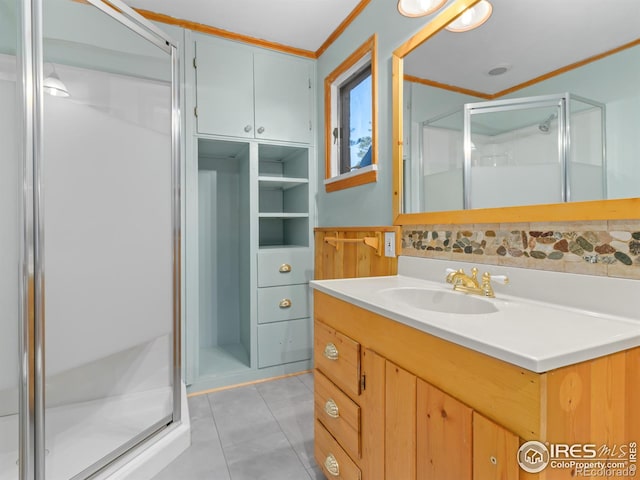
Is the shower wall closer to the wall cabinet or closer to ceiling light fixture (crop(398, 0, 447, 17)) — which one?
the wall cabinet

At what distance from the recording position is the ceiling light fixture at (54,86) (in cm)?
120

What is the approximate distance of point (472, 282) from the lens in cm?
109

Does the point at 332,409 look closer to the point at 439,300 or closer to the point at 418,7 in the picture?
the point at 439,300

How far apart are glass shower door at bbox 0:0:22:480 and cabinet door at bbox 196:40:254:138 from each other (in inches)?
37.2

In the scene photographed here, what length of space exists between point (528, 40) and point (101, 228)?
5.46 ft

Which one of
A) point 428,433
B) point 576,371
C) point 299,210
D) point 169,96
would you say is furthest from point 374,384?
point 299,210

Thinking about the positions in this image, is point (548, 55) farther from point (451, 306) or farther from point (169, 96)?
point (169, 96)

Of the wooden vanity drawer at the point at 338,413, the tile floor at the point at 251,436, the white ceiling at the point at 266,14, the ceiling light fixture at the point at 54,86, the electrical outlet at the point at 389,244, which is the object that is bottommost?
the tile floor at the point at 251,436

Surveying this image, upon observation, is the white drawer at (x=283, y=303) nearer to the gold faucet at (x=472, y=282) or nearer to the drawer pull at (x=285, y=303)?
the drawer pull at (x=285, y=303)

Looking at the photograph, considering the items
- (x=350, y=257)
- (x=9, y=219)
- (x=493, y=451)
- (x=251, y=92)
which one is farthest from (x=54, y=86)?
(x=493, y=451)

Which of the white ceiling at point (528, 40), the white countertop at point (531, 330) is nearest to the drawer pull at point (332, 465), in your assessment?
the white countertop at point (531, 330)

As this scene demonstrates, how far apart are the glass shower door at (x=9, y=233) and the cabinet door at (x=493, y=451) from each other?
1.33 m

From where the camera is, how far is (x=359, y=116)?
2.00 m

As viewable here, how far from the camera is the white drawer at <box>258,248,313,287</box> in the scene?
2180mm
